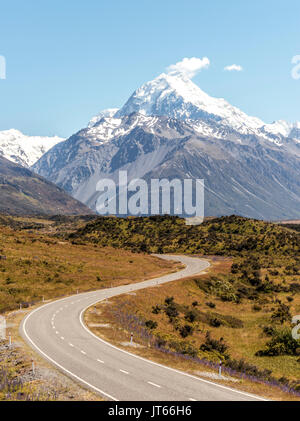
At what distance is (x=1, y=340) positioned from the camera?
28906 mm

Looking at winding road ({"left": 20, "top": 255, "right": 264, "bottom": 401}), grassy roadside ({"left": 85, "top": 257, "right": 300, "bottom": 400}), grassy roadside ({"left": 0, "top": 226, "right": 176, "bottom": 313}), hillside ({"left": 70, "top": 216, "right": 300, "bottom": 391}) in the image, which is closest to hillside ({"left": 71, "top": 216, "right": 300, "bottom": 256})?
hillside ({"left": 70, "top": 216, "right": 300, "bottom": 391})

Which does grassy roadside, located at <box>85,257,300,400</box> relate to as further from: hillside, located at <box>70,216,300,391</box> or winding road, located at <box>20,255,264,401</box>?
winding road, located at <box>20,255,264,401</box>

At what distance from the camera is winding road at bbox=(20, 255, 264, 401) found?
61.8ft

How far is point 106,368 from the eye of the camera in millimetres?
22609

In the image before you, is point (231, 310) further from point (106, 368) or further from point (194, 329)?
point (106, 368)

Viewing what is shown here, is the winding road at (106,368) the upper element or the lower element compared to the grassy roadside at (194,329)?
upper

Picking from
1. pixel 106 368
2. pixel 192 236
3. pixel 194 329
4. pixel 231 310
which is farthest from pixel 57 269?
pixel 192 236

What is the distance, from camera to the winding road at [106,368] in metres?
18.8

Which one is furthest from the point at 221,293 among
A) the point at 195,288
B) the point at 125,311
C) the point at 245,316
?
the point at 125,311

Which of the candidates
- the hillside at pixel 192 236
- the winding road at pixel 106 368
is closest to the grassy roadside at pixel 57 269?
the winding road at pixel 106 368

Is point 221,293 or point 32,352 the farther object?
point 221,293

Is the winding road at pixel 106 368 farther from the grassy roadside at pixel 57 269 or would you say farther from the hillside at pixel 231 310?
the grassy roadside at pixel 57 269
